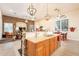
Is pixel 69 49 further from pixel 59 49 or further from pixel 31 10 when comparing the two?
pixel 31 10

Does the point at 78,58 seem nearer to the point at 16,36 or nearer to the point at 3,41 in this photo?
the point at 16,36

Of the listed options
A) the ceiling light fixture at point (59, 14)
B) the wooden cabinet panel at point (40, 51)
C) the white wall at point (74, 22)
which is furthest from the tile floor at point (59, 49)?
the ceiling light fixture at point (59, 14)

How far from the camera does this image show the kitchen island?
200 centimetres

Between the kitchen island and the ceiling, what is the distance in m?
0.49

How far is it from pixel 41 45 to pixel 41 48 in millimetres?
64

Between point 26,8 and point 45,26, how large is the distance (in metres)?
0.56

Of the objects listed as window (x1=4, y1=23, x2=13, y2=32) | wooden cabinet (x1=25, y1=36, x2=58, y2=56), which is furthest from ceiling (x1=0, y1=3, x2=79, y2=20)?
wooden cabinet (x1=25, y1=36, x2=58, y2=56)

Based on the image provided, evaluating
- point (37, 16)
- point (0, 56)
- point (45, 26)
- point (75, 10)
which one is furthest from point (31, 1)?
point (0, 56)

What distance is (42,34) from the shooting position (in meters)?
2.17

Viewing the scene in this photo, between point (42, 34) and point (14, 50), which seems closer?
point (14, 50)

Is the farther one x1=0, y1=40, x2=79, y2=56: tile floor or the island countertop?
the island countertop

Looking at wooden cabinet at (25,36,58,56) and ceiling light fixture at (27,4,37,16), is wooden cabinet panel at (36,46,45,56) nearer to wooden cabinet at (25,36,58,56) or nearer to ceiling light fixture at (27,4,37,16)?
wooden cabinet at (25,36,58,56)

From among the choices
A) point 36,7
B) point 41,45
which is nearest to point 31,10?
point 36,7

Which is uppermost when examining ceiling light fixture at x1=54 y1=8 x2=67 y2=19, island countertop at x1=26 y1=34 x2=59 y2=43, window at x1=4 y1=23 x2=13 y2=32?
ceiling light fixture at x1=54 y1=8 x2=67 y2=19
